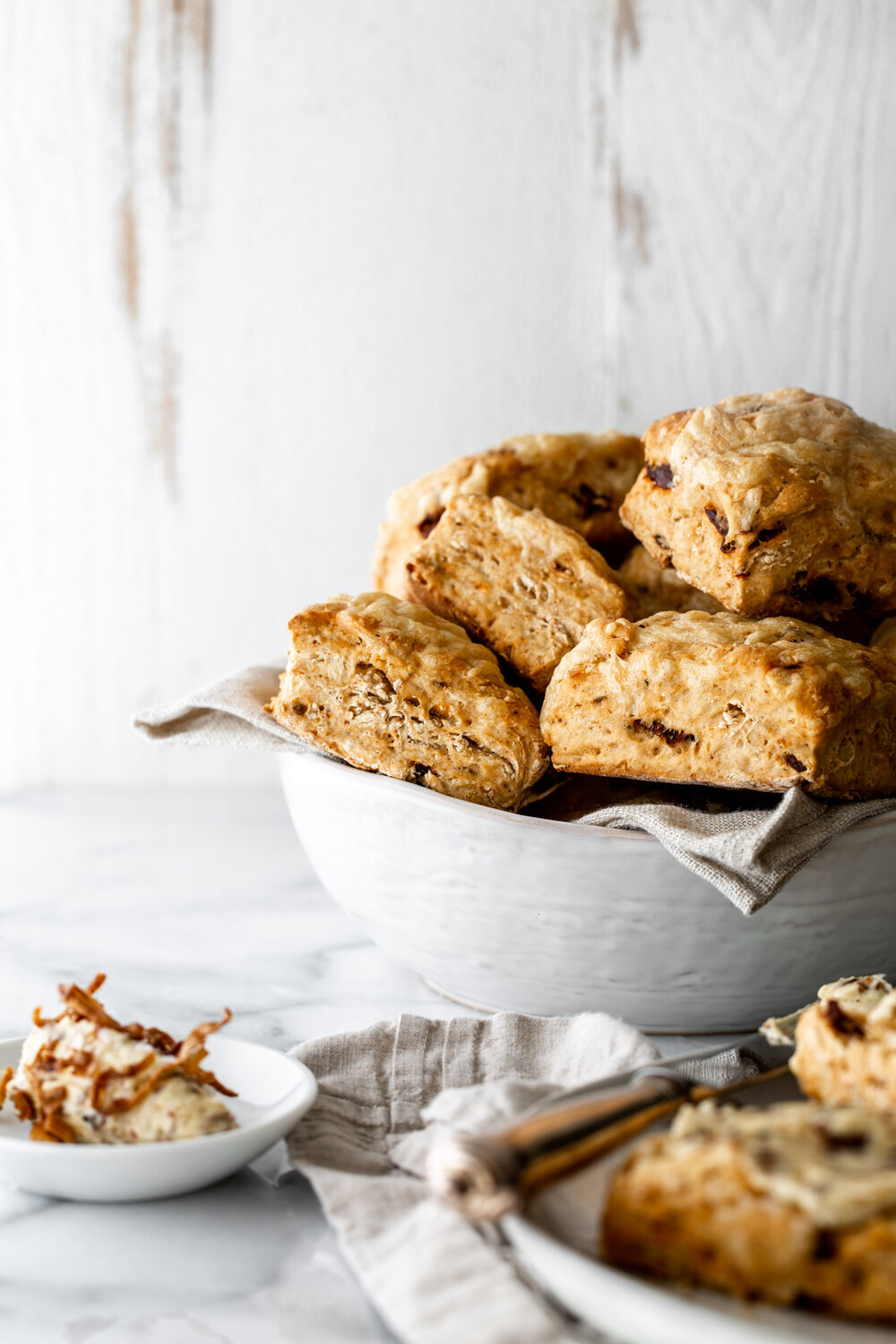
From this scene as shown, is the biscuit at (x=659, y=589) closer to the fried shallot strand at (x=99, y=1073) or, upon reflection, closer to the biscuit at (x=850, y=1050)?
the biscuit at (x=850, y=1050)

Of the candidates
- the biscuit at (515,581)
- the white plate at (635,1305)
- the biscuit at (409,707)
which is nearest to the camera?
the white plate at (635,1305)

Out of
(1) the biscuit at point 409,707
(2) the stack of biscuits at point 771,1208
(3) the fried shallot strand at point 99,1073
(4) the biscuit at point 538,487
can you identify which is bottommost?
(3) the fried shallot strand at point 99,1073

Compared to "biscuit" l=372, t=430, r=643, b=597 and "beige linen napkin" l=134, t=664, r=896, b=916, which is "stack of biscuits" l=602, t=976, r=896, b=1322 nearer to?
"beige linen napkin" l=134, t=664, r=896, b=916

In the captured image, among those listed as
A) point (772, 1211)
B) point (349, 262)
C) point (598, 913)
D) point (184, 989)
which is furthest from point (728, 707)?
point (349, 262)

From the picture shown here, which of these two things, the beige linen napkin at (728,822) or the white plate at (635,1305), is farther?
the beige linen napkin at (728,822)

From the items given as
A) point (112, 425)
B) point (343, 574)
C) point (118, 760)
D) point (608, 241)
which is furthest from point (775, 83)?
point (118, 760)

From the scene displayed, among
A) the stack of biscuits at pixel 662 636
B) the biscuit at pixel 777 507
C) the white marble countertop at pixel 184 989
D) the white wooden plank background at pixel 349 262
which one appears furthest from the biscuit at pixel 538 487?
the white wooden plank background at pixel 349 262

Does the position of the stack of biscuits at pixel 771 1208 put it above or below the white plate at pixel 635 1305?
above

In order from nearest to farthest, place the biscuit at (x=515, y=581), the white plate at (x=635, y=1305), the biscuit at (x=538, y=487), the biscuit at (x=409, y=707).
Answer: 1. the white plate at (x=635, y=1305)
2. the biscuit at (x=409, y=707)
3. the biscuit at (x=515, y=581)
4. the biscuit at (x=538, y=487)

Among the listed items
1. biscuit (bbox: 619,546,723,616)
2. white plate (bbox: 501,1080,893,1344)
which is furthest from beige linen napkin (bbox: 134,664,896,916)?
white plate (bbox: 501,1080,893,1344)
